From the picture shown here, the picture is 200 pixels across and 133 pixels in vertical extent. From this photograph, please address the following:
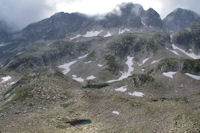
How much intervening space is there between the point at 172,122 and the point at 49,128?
33652 millimetres

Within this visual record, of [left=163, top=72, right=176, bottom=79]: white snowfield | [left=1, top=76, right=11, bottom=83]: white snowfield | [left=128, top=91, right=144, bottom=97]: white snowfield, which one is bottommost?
[left=1, top=76, right=11, bottom=83]: white snowfield

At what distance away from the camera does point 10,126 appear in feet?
198

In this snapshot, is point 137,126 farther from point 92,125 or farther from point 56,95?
point 56,95

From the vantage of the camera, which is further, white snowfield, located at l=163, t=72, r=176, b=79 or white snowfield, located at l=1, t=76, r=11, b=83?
white snowfield, located at l=1, t=76, r=11, b=83

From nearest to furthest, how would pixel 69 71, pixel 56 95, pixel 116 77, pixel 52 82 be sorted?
pixel 56 95
pixel 52 82
pixel 116 77
pixel 69 71

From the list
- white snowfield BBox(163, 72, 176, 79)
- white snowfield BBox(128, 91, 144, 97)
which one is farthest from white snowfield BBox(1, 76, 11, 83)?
white snowfield BBox(163, 72, 176, 79)

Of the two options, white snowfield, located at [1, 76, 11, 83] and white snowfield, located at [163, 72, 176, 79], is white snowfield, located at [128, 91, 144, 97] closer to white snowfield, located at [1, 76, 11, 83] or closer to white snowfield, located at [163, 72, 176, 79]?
white snowfield, located at [163, 72, 176, 79]

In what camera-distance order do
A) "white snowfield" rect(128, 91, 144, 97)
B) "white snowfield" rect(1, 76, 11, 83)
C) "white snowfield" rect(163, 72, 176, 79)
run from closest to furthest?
"white snowfield" rect(128, 91, 144, 97), "white snowfield" rect(163, 72, 176, 79), "white snowfield" rect(1, 76, 11, 83)

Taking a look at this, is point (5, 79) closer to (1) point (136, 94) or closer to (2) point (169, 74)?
(1) point (136, 94)

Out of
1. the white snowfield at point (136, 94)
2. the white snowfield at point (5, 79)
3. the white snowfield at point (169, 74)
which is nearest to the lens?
the white snowfield at point (136, 94)

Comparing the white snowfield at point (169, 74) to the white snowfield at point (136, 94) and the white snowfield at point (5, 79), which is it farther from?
the white snowfield at point (5, 79)

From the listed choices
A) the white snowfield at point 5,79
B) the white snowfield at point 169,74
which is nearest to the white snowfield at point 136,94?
the white snowfield at point 169,74

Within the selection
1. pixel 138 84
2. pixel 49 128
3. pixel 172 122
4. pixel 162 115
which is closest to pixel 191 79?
pixel 138 84

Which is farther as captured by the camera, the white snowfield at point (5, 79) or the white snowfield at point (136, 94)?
the white snowfield at point (5, 79)
